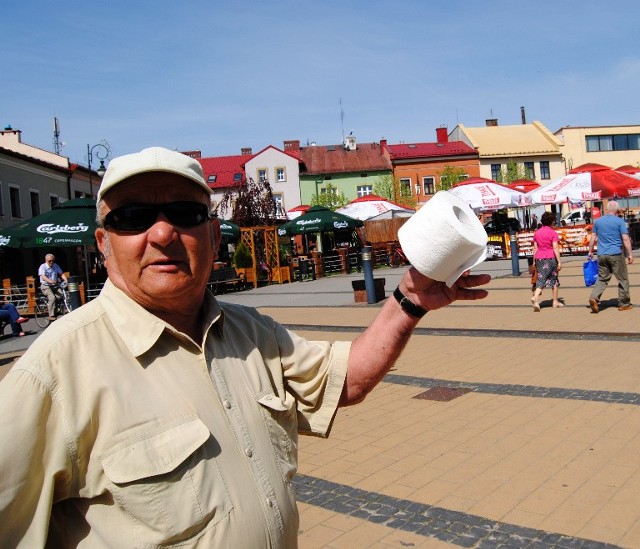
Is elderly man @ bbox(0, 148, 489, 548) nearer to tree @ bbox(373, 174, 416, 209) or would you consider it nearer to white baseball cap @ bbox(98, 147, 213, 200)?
white baseball cap @ bbox(98, 147, 213, 200)

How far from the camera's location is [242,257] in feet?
87.0

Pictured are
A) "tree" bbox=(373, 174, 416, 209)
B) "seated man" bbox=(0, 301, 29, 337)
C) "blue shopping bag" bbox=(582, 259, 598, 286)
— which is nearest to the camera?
"blue shopping bag" bbox=(582, 259, 598, 286)

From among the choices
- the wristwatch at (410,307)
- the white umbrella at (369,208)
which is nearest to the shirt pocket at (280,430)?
the wristwatch at (410,307)

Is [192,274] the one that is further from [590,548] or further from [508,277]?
[508,277]

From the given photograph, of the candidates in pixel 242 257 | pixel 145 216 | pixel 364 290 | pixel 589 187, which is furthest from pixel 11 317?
pixel 589 187

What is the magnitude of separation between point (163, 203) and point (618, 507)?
328 centimetres

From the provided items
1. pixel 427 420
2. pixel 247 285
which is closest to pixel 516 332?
pixel 427 420

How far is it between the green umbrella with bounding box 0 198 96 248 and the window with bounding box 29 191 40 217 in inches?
653

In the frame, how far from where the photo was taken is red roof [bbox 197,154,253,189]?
62037 millimetres

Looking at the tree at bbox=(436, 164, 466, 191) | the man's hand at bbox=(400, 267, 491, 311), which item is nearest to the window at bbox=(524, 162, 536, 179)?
the tree at bbox=(436, 164, 466, 191)

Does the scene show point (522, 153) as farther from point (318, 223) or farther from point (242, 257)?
point (242, 257)

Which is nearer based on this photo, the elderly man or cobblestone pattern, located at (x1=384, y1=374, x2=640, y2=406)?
the elderly man

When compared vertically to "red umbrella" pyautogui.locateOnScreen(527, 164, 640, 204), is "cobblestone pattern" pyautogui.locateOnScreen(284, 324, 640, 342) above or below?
below

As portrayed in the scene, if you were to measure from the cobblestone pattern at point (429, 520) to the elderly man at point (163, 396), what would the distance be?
6.48 feet
